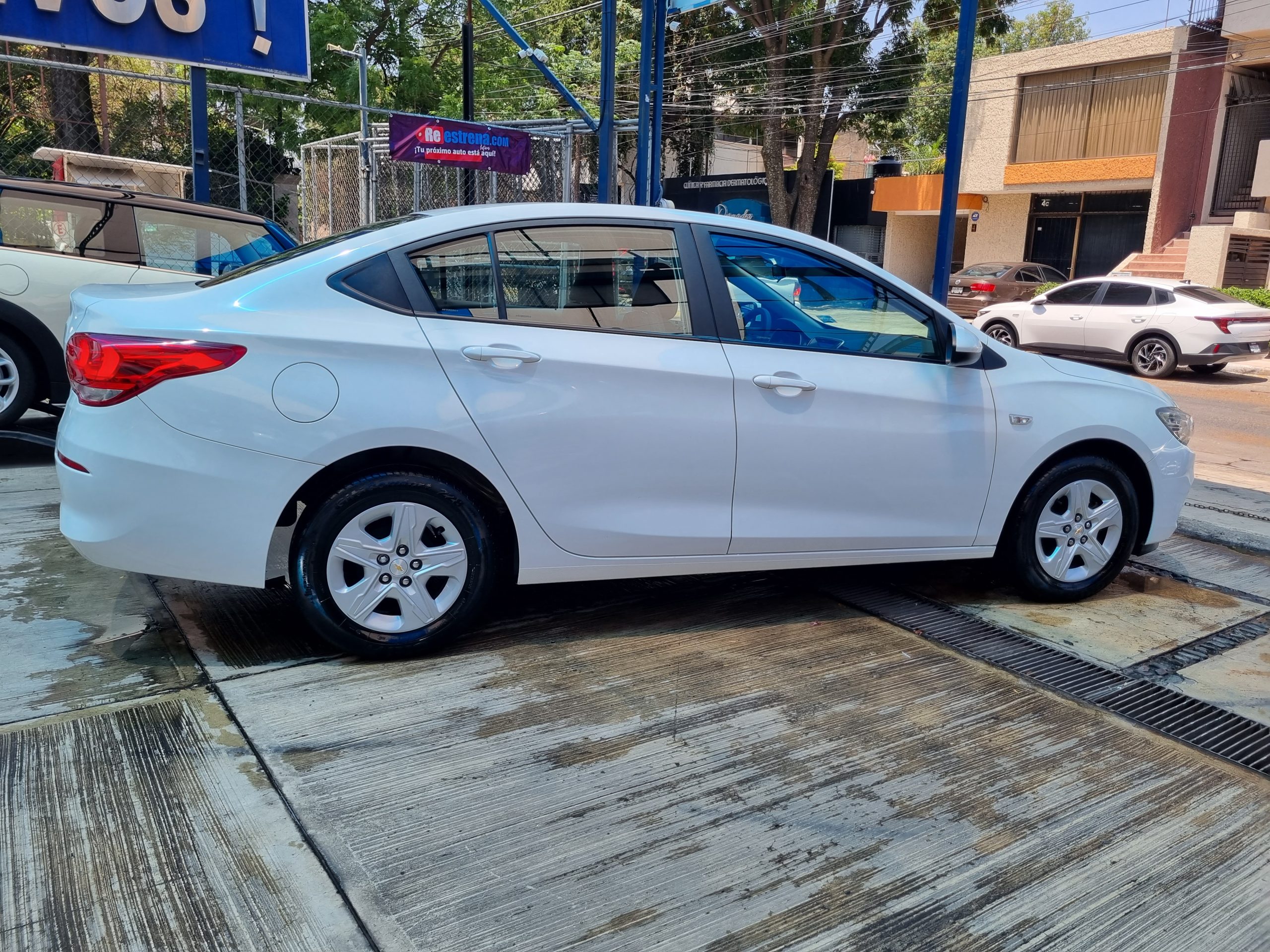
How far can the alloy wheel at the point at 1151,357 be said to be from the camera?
15.2 metres

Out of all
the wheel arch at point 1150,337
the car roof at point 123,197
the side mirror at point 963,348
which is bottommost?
the wheel arch at point 1150,337

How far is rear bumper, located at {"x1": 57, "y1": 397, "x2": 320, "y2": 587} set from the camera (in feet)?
11.2

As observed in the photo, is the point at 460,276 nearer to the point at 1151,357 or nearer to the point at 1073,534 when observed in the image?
the point at 1073,534

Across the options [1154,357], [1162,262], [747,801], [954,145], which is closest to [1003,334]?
[1154,357]

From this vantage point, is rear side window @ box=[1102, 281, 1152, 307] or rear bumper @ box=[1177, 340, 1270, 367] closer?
rear bumper @ box=[1177, 340, 1270, 367]

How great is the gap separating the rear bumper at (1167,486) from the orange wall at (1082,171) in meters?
24.4

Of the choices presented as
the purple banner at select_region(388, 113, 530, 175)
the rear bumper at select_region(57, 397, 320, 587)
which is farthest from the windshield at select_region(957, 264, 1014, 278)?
the rear bumper at select_region(57, 397, 320, 587)

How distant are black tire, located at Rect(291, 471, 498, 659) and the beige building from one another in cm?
2346

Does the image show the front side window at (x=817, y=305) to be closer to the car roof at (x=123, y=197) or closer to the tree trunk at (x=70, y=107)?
the car roof at (x=123, y=197)

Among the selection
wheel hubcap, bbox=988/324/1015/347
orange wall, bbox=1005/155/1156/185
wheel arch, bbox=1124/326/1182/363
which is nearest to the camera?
wheel arch, bbox=1124/326/1182/363

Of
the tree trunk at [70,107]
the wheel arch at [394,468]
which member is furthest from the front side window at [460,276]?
the tree trunk at [70,107]

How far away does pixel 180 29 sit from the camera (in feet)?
26.1

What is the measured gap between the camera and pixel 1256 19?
22.8 meters

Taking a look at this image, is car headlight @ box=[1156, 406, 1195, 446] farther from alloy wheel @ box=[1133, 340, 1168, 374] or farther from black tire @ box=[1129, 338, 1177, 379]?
alloy wheel @ box=[1133, 340, 1168, 374]
